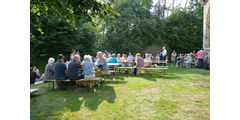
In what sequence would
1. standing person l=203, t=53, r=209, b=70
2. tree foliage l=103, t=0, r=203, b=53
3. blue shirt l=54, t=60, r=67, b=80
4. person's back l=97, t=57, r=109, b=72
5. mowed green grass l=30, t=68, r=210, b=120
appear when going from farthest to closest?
tree foliage l=103, t=0, r=203, b=53 → standing person l=203, t=53, r=209, b=70 → person's back l=97, t=57, r=109, b=72 → blue shirt l=54, t=60, r=67, b=80 → mowed green grass l=30, t=68, r=210, b=120

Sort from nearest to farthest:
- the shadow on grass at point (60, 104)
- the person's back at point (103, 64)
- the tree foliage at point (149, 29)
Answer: the shadow on grass at point (60, 104)
the person's back at point (103, 64)
the tree foliage at point (149, 29)

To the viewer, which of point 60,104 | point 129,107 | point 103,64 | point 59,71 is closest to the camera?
point 129,107

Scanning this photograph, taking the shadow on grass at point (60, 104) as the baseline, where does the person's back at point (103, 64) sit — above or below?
above

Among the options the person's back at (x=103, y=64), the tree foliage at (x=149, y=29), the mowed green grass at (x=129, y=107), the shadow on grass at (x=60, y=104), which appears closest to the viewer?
the mowed green grass at (x=129, y=107)

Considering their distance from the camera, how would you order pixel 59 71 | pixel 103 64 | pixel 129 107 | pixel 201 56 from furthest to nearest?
pixel 201 56 < pixel 103 64 < pixel 59 71 < pixel 129 107

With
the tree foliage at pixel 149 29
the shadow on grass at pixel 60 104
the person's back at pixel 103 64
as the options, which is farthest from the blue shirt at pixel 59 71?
the tree foliage at pixel 149 29

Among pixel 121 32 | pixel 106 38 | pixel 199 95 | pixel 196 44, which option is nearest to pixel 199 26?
pixel 196 44

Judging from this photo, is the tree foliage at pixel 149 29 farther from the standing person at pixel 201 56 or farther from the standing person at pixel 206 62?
the standing person at pixel 206 62

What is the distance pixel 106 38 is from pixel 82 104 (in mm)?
19671

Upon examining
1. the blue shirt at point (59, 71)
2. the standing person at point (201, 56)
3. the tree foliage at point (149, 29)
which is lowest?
the blue shirt at point (59, 71)

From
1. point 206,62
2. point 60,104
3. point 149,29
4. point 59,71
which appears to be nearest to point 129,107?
point 60,104

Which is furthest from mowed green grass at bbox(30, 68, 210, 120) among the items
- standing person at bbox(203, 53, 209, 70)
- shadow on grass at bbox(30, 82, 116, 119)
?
standing person at bbox(203, 53, 209, 70)

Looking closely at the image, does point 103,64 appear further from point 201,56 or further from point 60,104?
point 201,56

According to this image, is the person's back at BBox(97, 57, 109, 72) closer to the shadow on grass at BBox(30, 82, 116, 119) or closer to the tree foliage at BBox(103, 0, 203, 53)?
the shadow on grass at BBox(30, 82, 116, 119)
